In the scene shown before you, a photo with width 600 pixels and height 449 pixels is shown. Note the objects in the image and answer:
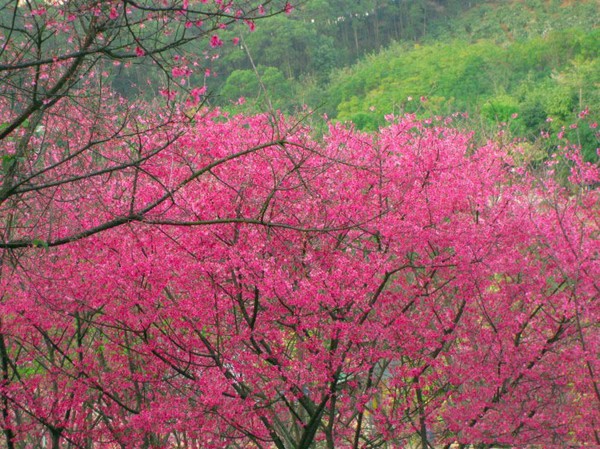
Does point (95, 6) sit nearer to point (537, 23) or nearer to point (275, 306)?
point (275, 306)

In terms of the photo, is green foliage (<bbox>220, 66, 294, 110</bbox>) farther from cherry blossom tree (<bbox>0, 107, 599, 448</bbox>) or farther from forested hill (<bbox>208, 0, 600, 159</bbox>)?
cherry blossom tree (<bbox>0, 107, 599, 448</bbox>)

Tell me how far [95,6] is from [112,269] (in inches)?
103

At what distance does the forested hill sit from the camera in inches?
1346

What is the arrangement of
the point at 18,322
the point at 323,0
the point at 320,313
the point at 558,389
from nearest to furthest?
the point at 320,313, the point at 18,322, the point at 558,389, the point at 323,0

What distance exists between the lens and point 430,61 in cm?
4741

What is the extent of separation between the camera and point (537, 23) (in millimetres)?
56281

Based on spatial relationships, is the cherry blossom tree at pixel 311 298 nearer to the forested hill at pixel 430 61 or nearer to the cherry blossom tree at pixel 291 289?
the cherry blossom tree at pixel 291 289

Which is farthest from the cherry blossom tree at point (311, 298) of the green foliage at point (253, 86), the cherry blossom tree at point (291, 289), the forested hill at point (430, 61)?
the green foliage at point (253, 86)

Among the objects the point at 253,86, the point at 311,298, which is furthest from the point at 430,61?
the point at 311,298

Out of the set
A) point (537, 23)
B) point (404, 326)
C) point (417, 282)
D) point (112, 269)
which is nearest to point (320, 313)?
point (404, 326)

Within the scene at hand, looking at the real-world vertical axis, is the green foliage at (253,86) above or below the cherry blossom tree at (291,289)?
above

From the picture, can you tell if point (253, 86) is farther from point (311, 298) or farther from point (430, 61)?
point (311, 298)

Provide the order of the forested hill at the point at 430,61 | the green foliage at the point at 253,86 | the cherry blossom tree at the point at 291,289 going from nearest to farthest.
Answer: the cherry blossom tree at the point at 291,289, the forested hill at the point at 430,61, the green foliage at the point at 253,86

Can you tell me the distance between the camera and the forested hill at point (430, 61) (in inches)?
1346
